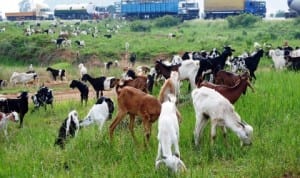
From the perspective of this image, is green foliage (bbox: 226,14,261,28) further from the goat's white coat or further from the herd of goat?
the goat's white coat

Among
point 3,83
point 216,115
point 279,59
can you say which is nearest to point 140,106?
point 216,115

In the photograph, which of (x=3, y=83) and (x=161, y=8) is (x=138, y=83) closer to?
(x=3, y=83)

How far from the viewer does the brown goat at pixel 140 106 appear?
30.5ft

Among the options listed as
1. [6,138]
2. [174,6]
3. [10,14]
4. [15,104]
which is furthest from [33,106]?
[10,14]

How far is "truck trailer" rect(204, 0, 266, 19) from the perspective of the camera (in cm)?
6091

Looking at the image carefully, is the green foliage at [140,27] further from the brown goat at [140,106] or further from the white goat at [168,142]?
the white goat at [168,142]

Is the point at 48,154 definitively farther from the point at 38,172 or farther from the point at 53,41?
the point at 53,41

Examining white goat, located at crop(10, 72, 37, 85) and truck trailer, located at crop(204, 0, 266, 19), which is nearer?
white goat, located at crop(10, 72, 37, 85)

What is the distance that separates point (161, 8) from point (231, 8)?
9.23m

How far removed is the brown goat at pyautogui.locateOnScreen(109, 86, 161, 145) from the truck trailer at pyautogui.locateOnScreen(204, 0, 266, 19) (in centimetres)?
5147

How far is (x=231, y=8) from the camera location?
2406 inches

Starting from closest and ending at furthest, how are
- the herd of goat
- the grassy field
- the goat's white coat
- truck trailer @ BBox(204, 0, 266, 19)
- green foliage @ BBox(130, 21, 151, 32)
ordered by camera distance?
the herd of goat, the grassy field, the goat's white coat, green foliage @ BBox(130, 21, 151, 32), truck trailer @ BBox(204, 0, 266, 19)

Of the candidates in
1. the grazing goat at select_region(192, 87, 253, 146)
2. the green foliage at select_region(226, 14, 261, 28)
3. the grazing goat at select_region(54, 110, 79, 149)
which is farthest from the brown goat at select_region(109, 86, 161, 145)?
the green foliage at select_region(226, 14, 261, 28)

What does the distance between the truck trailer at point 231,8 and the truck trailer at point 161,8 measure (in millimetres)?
2385
